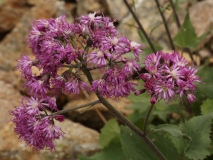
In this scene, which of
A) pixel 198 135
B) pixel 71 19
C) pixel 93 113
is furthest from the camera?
pixel 71 19

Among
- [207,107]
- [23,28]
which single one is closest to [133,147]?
[207,107]

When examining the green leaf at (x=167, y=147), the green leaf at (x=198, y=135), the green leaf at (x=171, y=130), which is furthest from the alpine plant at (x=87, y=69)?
the green leaf at (x=167, y=147)

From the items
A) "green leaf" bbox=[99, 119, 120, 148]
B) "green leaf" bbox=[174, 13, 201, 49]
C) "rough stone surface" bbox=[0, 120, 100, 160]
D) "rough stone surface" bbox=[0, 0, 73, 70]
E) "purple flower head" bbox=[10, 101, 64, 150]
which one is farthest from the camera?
"rough stone surface" bbox=[0, 0, 73, 70]

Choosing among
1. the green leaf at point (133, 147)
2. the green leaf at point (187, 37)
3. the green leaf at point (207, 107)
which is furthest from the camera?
the green leaf at point (187, 37)

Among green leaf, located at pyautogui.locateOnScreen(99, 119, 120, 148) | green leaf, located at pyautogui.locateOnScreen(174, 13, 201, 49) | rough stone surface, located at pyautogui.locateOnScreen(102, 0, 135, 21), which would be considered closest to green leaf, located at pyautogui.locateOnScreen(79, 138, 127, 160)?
green leaf, located at pyautogui.locateOnScreen(99, 119, 120, 148)

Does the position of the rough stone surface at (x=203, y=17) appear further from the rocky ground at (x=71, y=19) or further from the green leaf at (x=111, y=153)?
the green leaf at (x=111, y=153)

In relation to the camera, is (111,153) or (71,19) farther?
(71,19)

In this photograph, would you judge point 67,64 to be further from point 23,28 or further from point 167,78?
point 23,28

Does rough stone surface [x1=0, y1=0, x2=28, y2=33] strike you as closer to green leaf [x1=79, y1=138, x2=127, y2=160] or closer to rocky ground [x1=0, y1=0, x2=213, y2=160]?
rocky ground [x1=0, y1=0, x2=213, y2=160]

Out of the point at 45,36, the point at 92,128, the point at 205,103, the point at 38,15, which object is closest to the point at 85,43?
the point at 45,36
